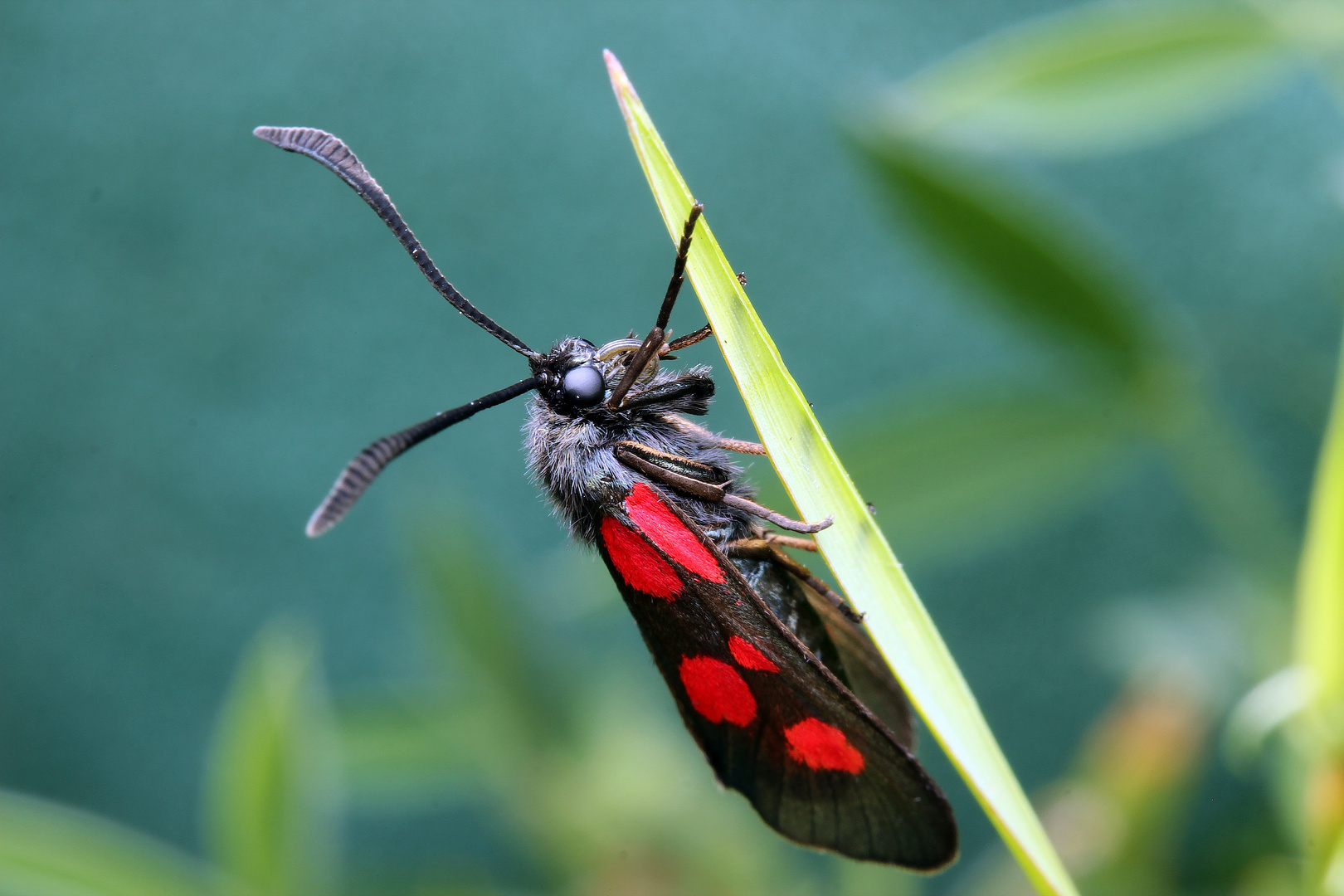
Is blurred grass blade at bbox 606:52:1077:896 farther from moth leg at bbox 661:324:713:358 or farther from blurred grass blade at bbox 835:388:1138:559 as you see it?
blurred grass blade at bbox 835:388:1138:559

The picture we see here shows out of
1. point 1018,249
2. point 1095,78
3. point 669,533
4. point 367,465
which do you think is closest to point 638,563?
point 669,533

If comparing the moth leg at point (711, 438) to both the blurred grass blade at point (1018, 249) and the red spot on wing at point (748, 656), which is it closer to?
the red spot on wing at point (748, 656)

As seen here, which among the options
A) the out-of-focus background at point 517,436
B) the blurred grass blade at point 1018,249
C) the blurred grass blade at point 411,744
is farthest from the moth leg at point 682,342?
the blurred grass blade at point 411,744

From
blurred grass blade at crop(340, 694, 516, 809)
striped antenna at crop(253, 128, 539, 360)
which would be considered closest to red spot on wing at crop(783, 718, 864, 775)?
striped antenna at crop(253, 128, 539, 360)

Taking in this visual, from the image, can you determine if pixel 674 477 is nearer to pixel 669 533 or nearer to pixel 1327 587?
pixel 669 533

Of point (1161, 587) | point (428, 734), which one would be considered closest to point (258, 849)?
point (428, 734)

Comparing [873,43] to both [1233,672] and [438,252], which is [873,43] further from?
[1233,672]
